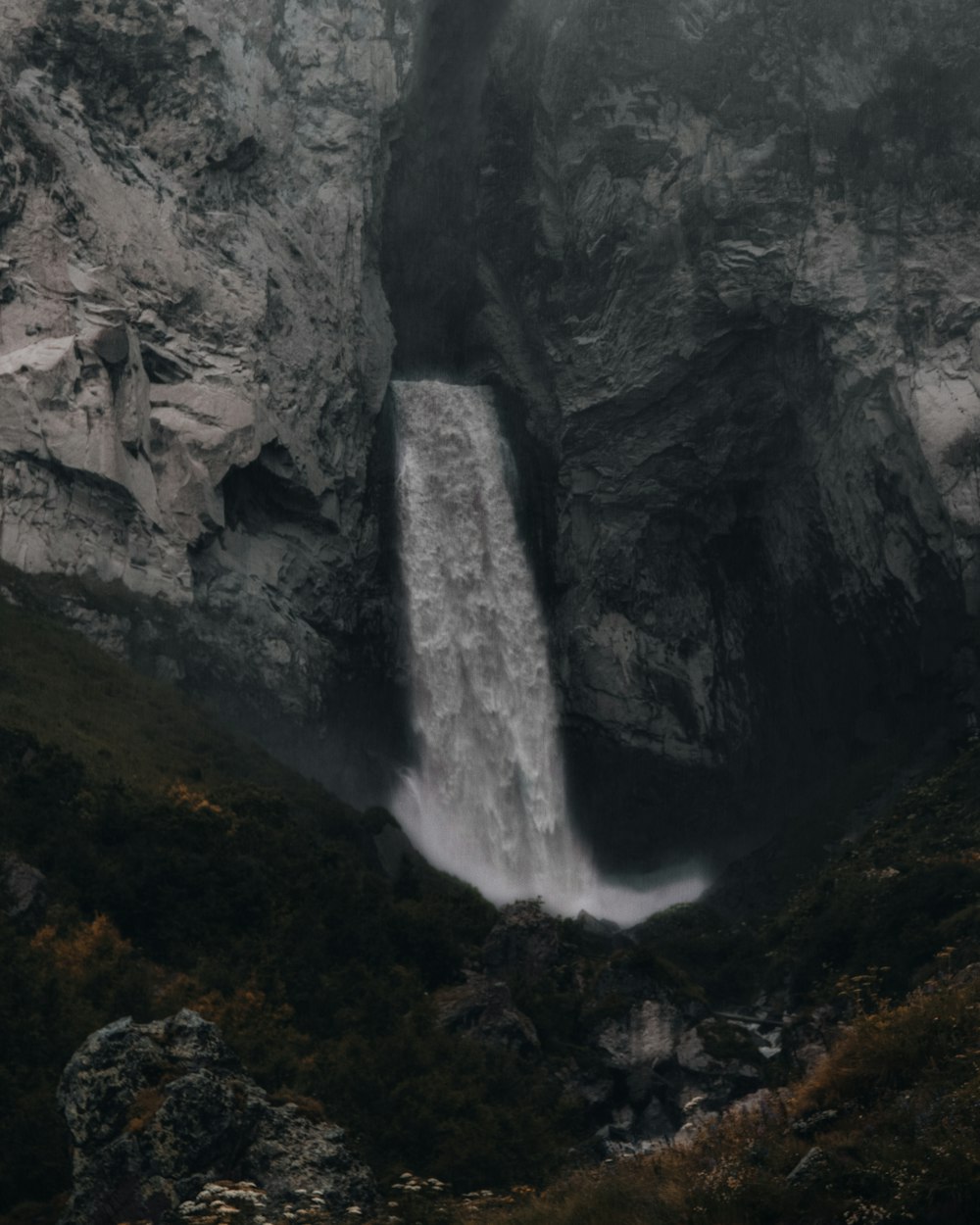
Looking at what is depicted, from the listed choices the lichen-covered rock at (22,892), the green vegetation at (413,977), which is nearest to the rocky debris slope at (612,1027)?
the green vegetation at (413,977)

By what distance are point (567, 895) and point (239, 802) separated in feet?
72.1

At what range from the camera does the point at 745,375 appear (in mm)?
60250

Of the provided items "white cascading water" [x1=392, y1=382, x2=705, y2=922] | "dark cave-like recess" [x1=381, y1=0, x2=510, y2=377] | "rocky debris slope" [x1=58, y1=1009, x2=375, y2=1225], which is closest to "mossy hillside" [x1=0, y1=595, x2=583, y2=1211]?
"rocky debris slope" [x1=58, y1=1009, x2=375, y2=1225]

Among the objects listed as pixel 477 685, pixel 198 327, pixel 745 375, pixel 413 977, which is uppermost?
pixel 198 327

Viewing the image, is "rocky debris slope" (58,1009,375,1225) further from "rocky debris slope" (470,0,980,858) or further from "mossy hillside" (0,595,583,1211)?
"rocky debris slope" (470,0,980,858)

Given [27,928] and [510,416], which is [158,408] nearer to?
[510,416]

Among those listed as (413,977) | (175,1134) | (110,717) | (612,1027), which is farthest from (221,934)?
(175,1134)

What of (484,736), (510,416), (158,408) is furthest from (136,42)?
(484,736)

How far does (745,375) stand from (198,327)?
2066 cm

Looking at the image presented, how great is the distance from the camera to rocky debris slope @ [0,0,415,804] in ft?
167

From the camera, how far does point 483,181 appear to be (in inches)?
2653

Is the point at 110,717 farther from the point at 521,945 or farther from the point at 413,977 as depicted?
the point at 521,945

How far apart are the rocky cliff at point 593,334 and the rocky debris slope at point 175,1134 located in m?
30.4

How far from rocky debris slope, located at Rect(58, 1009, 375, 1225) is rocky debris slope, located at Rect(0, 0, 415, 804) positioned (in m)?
28.7
